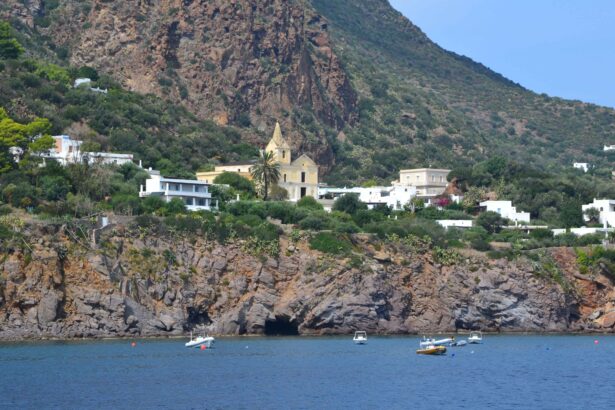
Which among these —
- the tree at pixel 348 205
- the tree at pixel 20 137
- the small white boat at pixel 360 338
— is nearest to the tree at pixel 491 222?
the tree at pixel 348 205

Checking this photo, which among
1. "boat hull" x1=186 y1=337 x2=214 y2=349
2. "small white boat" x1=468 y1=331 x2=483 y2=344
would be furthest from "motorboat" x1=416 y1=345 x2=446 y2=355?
"boat hull" x1=186 y1=337 x2=214 y2=349

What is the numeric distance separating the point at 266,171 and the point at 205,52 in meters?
32.8

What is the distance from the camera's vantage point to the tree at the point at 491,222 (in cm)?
11675

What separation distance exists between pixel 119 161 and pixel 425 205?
1081 inches

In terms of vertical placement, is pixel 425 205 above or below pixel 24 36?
below

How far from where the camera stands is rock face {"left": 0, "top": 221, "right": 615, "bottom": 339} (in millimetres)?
85375

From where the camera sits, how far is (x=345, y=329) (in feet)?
301

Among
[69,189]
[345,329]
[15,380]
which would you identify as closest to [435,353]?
[345,329]

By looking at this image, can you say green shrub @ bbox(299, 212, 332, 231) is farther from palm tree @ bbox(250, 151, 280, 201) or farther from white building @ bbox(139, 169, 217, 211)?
palm tree @ bbox(250, 151, 280, 201)

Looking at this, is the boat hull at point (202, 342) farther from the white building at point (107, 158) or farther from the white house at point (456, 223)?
the white house at point (456, 223)

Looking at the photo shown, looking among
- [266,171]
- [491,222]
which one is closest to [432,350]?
[491,222]

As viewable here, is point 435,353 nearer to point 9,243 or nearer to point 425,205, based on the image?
point 9,243

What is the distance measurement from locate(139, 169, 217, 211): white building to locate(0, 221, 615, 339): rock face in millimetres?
13673

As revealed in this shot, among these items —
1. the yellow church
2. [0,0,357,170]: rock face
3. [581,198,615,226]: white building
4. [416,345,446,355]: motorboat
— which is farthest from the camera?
[0,0,357,170]: rock face
